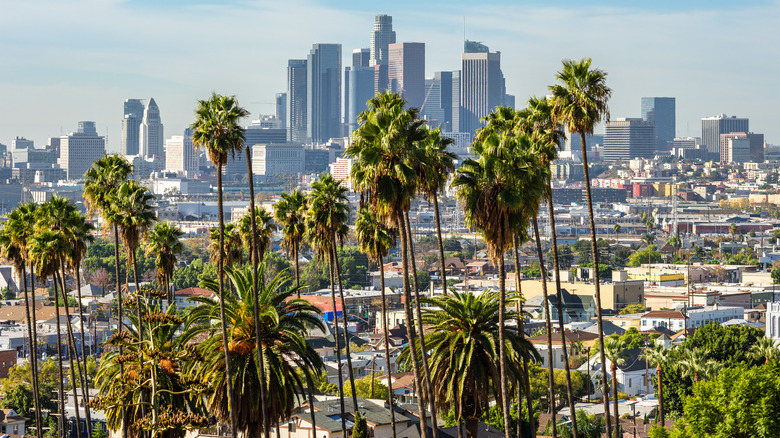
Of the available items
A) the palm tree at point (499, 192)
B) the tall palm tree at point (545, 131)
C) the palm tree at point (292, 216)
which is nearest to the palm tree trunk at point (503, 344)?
the palm tree at point (499, 192)

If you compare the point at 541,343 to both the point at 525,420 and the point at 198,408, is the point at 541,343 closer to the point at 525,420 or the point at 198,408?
the point at 525,420

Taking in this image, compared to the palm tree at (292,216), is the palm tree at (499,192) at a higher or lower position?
higher

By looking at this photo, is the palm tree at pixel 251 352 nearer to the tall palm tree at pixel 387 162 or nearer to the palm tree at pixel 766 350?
the tall palm tree at pixel 387 162

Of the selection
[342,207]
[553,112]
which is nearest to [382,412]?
[342,207]

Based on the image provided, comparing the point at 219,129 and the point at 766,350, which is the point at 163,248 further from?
the point at 766,350

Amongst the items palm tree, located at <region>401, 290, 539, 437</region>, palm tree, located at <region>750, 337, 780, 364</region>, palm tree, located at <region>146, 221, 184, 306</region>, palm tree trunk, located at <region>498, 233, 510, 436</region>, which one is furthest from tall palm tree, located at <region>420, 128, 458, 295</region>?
palm tree, located at <region>750, 337, 780, 364</region>

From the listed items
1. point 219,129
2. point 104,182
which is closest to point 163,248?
point 104,182
